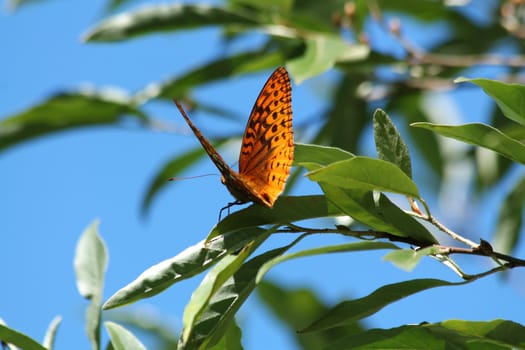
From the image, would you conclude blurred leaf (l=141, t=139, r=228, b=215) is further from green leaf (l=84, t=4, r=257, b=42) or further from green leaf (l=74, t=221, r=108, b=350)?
green leaf (l=74, t=221, r=108, b=350)

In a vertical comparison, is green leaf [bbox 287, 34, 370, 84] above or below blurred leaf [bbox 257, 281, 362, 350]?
above

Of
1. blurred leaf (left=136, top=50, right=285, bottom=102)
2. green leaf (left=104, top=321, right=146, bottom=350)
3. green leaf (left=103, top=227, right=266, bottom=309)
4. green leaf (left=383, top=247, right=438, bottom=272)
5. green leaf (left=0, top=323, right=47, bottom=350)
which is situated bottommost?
green leaf (left=104, top=321, right=146, bottom=350)

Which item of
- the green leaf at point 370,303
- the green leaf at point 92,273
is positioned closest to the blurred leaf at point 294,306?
the green leaf at point 92,273

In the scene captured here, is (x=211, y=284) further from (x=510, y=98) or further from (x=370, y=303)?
(x=510, y=98)

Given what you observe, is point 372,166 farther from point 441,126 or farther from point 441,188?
point 441,188

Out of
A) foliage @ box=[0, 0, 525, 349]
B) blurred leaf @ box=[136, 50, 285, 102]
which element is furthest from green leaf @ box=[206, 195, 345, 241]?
blurred leaf @ box=[136, 50, 285, 102]

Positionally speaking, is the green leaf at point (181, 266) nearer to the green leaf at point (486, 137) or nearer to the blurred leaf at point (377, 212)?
the blurred leaf at point (377, 212)

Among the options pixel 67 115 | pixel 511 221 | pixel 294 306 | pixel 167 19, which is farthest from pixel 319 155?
pixel 67 115
